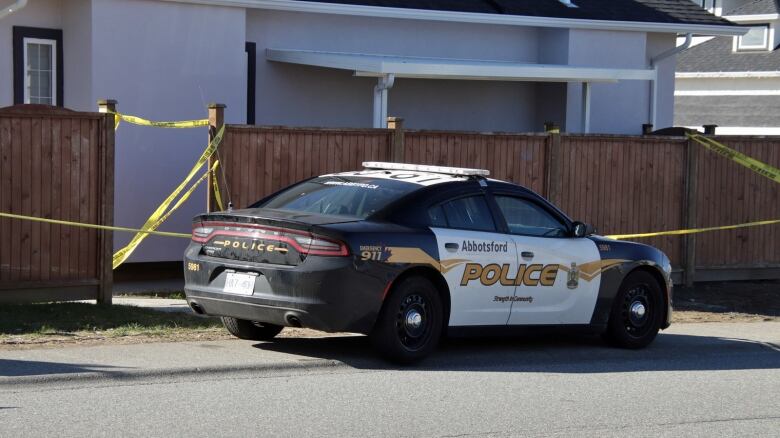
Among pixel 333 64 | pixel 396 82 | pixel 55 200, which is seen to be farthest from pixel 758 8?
pixel 55 200

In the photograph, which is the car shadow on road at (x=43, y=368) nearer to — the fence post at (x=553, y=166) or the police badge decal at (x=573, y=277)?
the police badge decal at (x=573, y=277)

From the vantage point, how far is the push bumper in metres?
8.93

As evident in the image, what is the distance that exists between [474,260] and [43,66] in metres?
8.01

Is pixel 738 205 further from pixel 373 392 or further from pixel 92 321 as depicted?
pixel 373 392

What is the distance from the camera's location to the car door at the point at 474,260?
965cm

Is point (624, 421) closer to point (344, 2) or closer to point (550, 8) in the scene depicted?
point (344, 2)

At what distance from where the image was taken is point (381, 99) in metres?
16.5

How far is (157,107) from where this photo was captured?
615 inches

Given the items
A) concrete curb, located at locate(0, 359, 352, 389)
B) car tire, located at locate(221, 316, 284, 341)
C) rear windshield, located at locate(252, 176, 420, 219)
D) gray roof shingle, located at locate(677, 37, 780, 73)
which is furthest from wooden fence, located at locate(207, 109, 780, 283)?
gray roof shingle, located at locate(677, 37, 780, 73)

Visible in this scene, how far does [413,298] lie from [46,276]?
410 centimetres

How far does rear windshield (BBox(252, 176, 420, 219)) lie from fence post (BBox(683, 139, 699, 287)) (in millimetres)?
6743

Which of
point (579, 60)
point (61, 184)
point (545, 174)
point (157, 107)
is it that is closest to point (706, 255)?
point (545, 174)

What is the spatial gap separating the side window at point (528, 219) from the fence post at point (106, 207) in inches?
156

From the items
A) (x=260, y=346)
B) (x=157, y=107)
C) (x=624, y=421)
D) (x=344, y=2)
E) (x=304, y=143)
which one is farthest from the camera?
(x=344, y=2)
